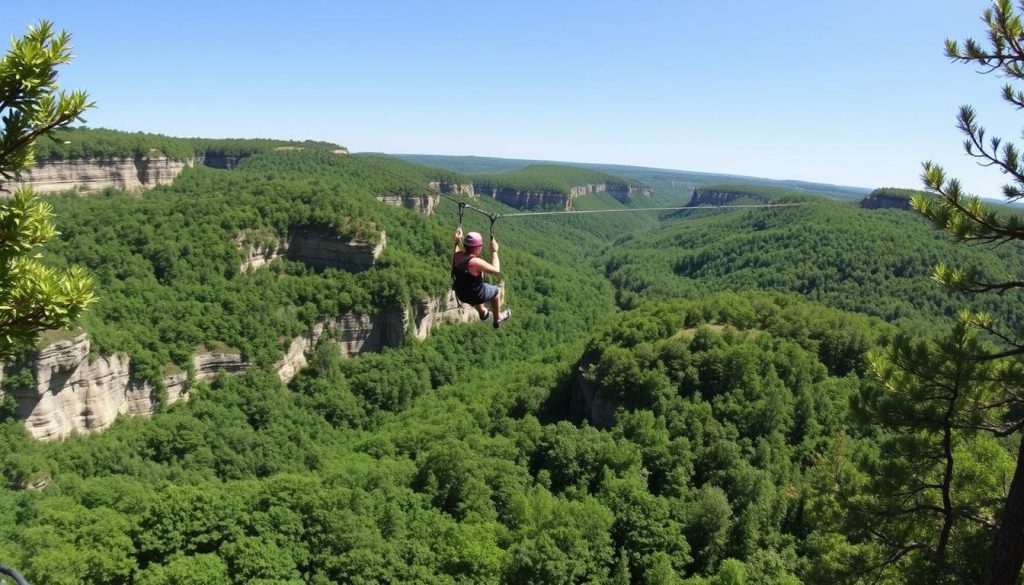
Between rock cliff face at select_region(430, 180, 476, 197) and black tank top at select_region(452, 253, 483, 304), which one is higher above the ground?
rock cliff face at select_region(430, 180, 476, 197)

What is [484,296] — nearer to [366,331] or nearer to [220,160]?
[366,331]

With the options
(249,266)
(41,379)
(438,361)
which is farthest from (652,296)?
(41,379)

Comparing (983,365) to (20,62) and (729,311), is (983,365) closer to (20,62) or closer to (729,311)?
(20,62)

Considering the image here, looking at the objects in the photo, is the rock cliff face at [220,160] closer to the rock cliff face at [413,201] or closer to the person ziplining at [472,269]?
the rock cliff face at [413,201]

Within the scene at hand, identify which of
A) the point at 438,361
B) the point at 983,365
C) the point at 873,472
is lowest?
the point at 438,361

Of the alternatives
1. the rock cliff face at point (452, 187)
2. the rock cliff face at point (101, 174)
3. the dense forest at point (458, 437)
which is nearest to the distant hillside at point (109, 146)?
the rock cliff face at point (101, 174)

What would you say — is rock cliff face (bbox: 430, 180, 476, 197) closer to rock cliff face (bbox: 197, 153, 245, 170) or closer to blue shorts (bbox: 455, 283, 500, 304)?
rock cliff face (bbox: 197, 153, 245, 170)

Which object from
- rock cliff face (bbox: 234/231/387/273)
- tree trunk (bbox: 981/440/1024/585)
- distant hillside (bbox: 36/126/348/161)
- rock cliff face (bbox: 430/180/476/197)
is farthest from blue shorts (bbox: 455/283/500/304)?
rock cliff face (bbox: 430/180/476/197)
